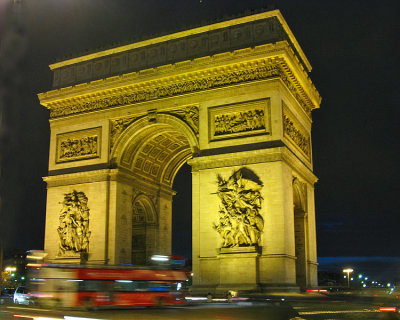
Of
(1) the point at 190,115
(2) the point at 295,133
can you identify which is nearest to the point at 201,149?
(1) the point at 190,115

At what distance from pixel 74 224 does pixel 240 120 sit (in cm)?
1085

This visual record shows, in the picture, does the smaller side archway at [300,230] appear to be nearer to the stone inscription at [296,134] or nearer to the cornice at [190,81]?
the stone inscription at [296,134]

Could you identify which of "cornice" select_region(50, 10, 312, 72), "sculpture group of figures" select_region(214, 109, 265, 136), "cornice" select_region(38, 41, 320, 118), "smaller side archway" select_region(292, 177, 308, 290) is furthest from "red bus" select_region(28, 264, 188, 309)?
"cornice" select_region(50, 10, 312, 72)

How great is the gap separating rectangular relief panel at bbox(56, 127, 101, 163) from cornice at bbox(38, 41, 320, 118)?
1.33 meters

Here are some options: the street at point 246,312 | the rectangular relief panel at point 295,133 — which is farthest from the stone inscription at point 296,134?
the street at point 246,312

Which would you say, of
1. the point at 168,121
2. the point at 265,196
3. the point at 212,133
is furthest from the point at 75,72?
the point at 265,196

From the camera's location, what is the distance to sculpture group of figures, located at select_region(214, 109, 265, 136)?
2705 centimetres

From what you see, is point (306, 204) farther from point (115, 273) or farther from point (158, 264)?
Answer: point (115, 273)

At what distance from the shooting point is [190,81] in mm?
29141

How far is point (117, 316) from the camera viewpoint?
10.5 metres

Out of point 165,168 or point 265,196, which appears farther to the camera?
point 165,168

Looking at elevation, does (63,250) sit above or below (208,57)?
below

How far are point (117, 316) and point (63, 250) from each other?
2083cm

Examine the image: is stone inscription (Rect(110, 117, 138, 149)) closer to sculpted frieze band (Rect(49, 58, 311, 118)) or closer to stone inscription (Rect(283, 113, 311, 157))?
sculpted frieze band (Rect(49, 58, 311, 118))
